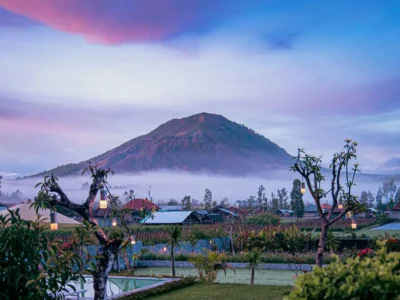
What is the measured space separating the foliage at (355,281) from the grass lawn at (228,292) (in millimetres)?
6539

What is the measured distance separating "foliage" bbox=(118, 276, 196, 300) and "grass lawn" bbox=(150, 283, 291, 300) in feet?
0.51

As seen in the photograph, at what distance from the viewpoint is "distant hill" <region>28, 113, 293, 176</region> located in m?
151

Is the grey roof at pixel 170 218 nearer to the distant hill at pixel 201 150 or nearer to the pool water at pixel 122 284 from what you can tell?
the pool water at pixel 122 284

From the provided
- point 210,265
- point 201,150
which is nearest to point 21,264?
point 210,265

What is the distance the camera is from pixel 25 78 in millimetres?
21234

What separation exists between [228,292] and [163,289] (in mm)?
1364

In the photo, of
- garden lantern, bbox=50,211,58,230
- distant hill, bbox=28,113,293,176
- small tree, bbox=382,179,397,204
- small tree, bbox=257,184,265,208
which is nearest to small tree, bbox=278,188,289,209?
small tree, bbox=257,184,265,208

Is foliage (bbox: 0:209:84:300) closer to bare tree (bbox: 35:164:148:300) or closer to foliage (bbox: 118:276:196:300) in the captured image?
bare tree (bbox: 35:164:148:300)

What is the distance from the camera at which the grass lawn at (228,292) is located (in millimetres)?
9461

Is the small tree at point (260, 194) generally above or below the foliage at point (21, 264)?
above

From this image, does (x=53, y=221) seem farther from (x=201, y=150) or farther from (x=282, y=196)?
(x=201, y=150)

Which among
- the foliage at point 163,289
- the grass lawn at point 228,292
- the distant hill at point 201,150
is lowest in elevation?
the grass lawn at point 228,292

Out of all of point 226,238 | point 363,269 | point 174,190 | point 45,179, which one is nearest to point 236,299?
point 45,179

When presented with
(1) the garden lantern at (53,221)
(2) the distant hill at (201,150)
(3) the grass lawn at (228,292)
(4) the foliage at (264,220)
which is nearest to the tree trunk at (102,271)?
(1) the garden lantern at (53,221)
